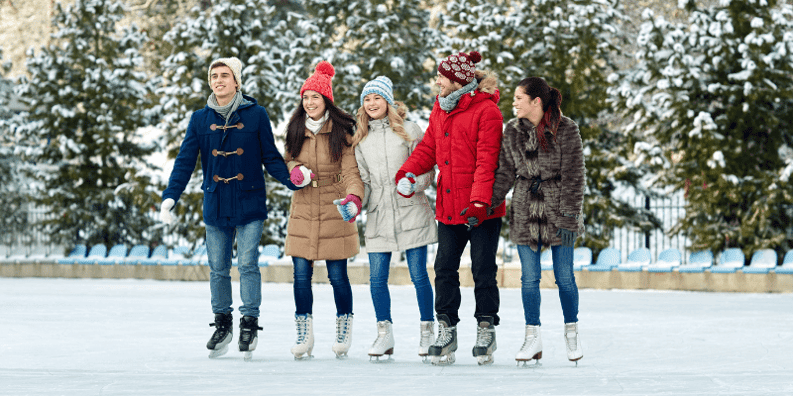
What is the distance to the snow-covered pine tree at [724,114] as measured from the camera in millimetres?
14172

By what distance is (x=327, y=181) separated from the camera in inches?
279

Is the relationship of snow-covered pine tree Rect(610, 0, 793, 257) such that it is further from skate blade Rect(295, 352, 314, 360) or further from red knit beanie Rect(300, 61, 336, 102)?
skate blade Rect(295, 352, 314, 360)

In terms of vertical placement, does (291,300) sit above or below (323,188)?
below

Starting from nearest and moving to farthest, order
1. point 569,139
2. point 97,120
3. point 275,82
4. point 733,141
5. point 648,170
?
point 569,139 → point 733,141 → point 648,170 → point 275,82 → point 97,120

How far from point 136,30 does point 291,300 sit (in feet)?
29.8

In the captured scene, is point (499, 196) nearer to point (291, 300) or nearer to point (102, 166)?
point (291, 300)

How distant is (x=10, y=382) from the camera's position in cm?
605

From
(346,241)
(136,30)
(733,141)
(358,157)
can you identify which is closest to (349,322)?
(346,241)

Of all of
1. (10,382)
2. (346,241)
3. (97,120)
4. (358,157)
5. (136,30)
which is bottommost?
(10,382)

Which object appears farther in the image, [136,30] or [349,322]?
[136,30]

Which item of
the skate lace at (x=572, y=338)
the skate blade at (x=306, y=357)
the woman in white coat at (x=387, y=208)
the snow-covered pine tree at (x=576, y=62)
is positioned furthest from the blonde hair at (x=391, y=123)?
the snow-covered pine tree at (x=576, y=62)

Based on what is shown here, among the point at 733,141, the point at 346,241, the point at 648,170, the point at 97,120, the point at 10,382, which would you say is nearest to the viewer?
the point at 10,382

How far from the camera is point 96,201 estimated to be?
19.1 metres

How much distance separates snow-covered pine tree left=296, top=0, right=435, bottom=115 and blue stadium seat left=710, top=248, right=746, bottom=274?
5386 mm
